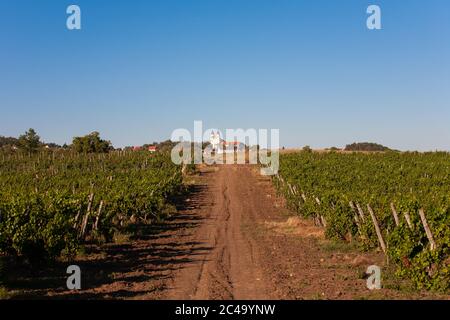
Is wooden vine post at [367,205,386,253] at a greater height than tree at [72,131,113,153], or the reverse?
tree at [72,131,113,153]

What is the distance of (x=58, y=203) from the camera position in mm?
15688

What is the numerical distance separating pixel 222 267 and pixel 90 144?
75.0 metres

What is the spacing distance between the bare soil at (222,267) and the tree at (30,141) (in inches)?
2606

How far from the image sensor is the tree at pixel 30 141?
82.3 m

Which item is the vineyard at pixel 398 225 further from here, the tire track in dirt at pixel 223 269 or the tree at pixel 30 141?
the tree at pixel 30 141

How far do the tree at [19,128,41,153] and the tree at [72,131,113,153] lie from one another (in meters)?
6.16

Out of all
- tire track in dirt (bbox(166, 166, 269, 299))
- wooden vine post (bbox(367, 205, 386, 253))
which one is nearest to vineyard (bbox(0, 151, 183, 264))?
tire track in dirt (bbox(166, 166, 269, 299))

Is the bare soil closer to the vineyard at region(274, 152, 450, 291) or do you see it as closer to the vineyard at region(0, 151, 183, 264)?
the vineyard at region(274, 152, 450, 291)

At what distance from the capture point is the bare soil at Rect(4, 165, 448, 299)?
1048 cm

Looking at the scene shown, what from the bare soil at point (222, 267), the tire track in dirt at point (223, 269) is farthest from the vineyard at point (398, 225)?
the tire track in dirt at point (223, 269)

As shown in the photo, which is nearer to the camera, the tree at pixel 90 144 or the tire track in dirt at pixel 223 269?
the tire track in dirt at pixel 223 269

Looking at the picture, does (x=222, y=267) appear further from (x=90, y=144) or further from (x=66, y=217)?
(x=90, y=144)
